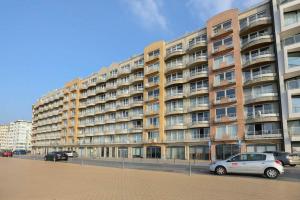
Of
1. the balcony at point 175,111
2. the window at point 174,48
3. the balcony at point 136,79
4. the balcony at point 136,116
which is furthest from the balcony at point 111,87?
the balcony at point 175,111

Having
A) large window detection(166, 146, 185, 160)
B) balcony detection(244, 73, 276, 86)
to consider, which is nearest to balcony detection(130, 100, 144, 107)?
large window detection(166, 146, 185, 160)

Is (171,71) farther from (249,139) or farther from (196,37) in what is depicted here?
(249,139)

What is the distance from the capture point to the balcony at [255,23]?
40475mm

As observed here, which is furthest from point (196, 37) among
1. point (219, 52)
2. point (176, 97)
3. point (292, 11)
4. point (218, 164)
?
point (218, 164)

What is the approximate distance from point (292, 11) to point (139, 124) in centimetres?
3572

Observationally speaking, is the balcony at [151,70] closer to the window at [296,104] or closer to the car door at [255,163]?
the window at [296,104]

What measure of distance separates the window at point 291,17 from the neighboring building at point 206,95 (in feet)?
0.40

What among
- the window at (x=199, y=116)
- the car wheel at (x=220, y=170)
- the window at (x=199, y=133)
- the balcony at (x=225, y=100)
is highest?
the balcony at (x=225, y=100)

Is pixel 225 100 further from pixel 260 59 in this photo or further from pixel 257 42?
pixel 257 42

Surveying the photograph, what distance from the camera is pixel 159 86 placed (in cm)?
5659

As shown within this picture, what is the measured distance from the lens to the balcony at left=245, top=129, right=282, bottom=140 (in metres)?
38.0

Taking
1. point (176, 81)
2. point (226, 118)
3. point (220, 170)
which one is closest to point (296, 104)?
point (226, 118)

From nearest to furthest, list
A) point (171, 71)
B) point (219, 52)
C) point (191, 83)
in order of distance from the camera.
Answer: point (219, 52), point (191, 83), point (171, 71)

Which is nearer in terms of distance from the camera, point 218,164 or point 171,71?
point 218,164
